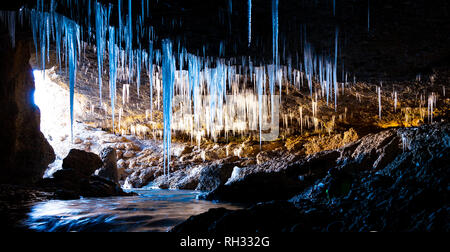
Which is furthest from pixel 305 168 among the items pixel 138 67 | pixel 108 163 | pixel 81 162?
pixel 108 163

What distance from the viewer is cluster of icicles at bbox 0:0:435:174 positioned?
7062mm

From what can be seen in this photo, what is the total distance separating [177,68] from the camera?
31.5 ft

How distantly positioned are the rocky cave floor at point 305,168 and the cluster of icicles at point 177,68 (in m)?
1.62

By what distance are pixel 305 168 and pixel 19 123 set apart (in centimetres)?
866

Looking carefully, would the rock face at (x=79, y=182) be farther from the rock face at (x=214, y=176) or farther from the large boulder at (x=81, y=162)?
the rock face at (x=214, y=176)

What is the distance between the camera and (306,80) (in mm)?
11594

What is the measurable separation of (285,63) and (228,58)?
6.21ft

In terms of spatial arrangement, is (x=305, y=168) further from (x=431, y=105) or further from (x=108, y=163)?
(x=108, y=163)

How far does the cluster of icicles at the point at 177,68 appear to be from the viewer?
7.06 metres

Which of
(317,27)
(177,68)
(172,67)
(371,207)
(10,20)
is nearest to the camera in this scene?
(371,207)

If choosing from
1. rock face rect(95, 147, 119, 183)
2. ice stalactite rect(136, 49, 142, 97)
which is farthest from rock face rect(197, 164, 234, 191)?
rock face rect(95, 147, 119, 183)

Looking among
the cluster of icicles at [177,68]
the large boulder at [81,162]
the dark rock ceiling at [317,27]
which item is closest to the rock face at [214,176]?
the cluster of icicles at [177,68]
